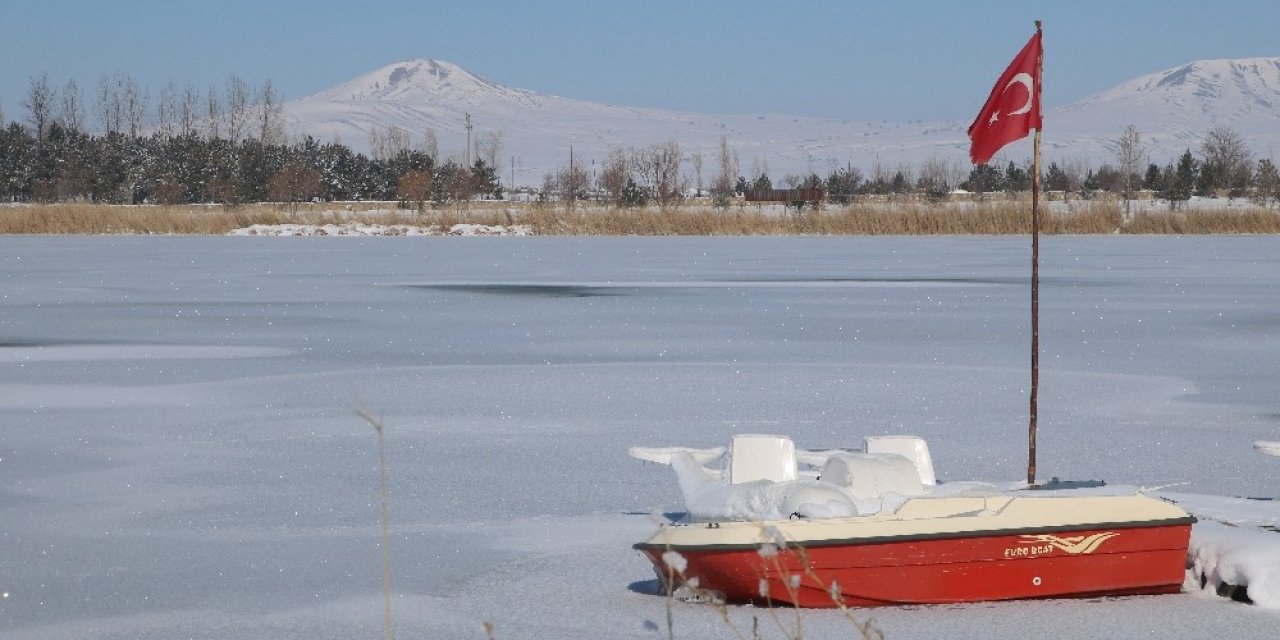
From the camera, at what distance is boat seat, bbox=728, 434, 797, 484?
6414mm

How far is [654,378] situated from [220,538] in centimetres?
571

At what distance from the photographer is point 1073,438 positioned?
30.1 feet

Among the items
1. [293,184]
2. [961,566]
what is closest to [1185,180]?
[293,184]

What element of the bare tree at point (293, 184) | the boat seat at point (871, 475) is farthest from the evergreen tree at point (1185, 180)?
the boat seat at point (871, 475)

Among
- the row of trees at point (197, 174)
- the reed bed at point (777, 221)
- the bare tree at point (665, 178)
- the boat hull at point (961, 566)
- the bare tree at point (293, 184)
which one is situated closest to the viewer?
the boat hull at point (961, 566)

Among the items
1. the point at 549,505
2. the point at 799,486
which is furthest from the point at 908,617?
the point at 549,505

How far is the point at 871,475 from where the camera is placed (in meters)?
6.27

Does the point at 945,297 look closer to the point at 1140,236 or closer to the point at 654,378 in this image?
the point at 654,378

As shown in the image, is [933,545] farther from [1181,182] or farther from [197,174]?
[197,174]

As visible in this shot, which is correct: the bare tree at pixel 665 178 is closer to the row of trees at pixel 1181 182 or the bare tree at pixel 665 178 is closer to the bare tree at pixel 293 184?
the row of trees at pixel 1181 182

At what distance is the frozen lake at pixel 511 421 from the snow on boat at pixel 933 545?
101 mm

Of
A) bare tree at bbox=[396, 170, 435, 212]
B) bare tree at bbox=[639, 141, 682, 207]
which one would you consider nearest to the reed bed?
bare tree at bbox=[639, 141, 682, 207]

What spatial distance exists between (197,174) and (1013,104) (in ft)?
251

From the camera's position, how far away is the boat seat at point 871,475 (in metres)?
6.21
